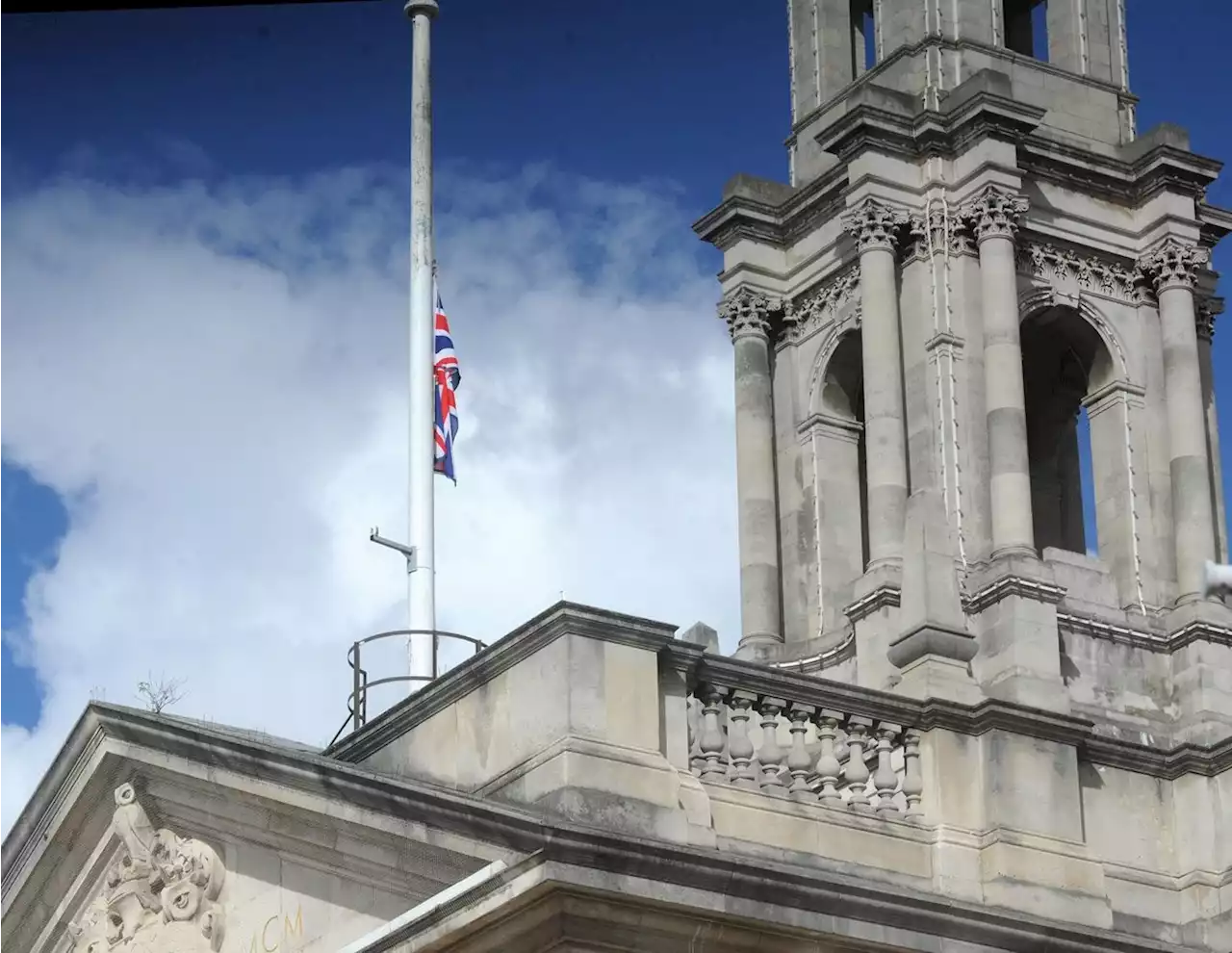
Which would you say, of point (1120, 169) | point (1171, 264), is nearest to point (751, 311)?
point (1120, 169)

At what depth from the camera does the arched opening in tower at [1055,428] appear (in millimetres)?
34000

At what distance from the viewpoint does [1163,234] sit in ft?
109

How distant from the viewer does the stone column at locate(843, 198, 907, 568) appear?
31.4m

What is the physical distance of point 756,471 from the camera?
33594mm

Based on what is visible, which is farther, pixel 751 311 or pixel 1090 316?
pixel 751 311

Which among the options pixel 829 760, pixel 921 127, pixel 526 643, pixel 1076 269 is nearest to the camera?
pixel 526 643

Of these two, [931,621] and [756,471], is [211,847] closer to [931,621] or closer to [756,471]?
[931,621]

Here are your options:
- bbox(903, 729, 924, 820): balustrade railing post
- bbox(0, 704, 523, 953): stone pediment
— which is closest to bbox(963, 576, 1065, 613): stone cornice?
bbox(903, 729, 924, 820): balustrade railing post

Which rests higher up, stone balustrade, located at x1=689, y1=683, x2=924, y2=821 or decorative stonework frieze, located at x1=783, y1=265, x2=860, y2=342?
decorative stonework frieze, located at x1=783, y1=265, x2=860, y2=342

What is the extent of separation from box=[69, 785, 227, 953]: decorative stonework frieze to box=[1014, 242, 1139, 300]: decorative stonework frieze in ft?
42.3

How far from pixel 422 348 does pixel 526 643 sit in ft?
38.1

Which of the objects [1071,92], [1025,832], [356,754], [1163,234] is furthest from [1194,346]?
[356,754]

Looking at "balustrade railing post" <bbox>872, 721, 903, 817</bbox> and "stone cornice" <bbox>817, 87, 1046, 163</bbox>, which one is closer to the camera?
"balustrade railing post" <bbox>872, 721, 903, 817</bbox>

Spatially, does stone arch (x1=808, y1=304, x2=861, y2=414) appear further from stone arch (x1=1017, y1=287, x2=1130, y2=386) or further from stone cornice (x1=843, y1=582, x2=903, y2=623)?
stone cornice (x1=843, y1=582, x2=903, y2=623)
